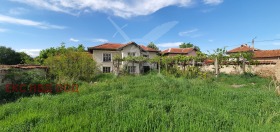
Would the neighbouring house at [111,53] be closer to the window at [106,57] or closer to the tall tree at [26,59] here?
the window at [106,57]

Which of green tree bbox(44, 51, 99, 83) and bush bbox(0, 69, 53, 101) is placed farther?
green tree bbox(44, 51, 99, 83)

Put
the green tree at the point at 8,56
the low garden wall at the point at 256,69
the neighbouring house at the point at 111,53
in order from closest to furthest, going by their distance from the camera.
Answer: the low garden wall at the point at 256,69 → the neighbouring house at the point at 111,53 → the green tree at the point at 8,56

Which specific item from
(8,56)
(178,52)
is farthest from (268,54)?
(8,56)

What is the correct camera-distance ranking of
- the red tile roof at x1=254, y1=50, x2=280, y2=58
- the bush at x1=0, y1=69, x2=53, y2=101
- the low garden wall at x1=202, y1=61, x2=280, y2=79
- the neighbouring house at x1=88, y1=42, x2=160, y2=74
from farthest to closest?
1. the red tile roof at x1=254, y1=50, x2=280, y2=58
2. the neighbouring house at x1=88, y1=42, x2=160, y2=74
3. the low garden wall at x1=202, y1=61, x2=280, y2=79
4. the bush at x1=0, y1=69, x2=53, y2=101

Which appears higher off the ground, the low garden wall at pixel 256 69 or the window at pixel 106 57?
the window at pixel 106 57

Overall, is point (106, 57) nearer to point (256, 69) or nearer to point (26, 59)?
point (26, 59)

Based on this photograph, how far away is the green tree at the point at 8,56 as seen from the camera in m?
28.2

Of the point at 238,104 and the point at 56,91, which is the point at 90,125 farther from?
the point at 56,91

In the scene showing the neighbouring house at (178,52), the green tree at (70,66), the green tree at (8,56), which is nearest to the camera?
the green tree at (70,66)

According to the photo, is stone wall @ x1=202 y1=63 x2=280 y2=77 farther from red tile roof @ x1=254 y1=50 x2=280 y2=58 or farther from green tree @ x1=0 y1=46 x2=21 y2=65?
green tree @ x1=0 y1=46 x2=21 y2=65

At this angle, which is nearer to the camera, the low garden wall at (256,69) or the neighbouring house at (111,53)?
the low garden wall at (256,69)

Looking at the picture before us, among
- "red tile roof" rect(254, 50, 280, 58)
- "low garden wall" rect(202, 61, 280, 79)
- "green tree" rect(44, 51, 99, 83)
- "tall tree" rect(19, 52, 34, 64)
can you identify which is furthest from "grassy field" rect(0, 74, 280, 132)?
"red tile roof" rect(254, 50, 280, 58)

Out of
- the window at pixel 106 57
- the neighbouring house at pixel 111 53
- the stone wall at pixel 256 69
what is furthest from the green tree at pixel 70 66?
the stone wall at pixel 256 69

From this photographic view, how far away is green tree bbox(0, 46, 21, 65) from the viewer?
28.2 m
